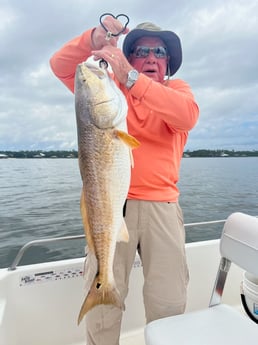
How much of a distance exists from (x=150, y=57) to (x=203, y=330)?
1.63 meters

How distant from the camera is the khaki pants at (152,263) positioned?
2.03 m

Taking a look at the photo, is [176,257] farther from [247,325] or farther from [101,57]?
[101,57]

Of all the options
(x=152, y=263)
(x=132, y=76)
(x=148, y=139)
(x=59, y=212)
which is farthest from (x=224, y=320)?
(x=59, y=212)

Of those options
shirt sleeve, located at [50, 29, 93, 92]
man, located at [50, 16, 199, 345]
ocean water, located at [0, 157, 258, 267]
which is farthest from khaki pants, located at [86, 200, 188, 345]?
ocean water, located at [0, 157, 258, 267]

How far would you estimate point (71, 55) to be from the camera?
6.47 feet

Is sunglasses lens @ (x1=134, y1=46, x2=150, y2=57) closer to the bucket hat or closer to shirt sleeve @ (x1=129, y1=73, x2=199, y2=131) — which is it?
the bucket hat

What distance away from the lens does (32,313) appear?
2715 mm

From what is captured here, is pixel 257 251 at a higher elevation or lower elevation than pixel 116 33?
lower

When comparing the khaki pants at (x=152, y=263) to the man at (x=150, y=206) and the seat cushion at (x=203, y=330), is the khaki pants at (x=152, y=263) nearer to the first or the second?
the man at (x=150, y=206)

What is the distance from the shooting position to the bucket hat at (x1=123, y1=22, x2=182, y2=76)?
6.81 ft

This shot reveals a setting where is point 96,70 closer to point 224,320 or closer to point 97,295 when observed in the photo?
point 97,295

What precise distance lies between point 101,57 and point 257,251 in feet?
4.65

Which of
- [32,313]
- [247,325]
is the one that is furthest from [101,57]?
[32,313]

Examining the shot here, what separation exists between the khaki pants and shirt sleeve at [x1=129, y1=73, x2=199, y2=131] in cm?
53
